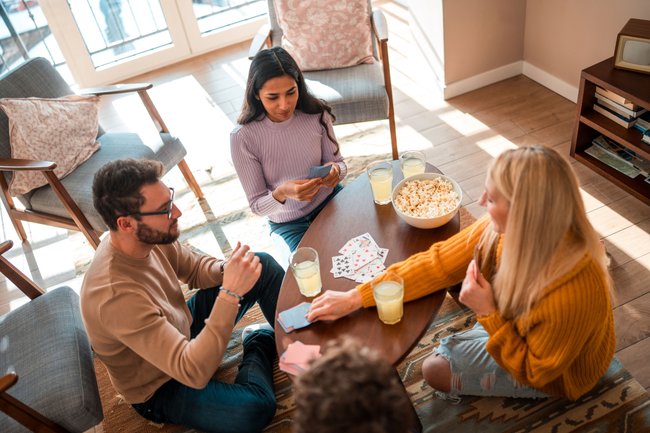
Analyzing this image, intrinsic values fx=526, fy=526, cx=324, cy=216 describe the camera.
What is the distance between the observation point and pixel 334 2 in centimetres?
298

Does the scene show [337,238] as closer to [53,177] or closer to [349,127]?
[53,177]

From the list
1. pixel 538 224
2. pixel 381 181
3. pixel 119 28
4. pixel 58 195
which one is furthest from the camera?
pixel 119 28

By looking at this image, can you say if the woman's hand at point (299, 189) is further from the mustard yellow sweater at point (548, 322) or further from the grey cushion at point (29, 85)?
the grey cushion at point (29, 85)

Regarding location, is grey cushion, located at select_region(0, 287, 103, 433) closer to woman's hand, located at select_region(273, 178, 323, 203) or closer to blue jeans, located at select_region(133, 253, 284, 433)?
blue jeans, located at select_region(133, 253, 284, 433)

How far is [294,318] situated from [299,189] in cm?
57

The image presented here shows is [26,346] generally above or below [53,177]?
below

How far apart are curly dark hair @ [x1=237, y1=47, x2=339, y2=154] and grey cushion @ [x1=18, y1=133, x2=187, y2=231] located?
0.80 m

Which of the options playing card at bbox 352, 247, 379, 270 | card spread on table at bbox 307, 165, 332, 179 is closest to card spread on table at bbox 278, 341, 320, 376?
playing card at bbox 352, 247, 379, 270

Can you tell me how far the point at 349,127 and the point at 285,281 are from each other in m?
1.93

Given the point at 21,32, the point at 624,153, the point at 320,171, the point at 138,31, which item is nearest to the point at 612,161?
the point at 624,153

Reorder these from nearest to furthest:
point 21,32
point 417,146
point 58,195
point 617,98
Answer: point 58,195 < point 617,98 < point 417,146 < point 21,32

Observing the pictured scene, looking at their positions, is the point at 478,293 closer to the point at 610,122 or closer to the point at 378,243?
the point at 378,243

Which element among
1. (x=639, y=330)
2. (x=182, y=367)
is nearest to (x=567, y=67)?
(x=639, y=330)

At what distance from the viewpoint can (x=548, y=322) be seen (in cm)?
132
